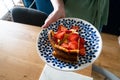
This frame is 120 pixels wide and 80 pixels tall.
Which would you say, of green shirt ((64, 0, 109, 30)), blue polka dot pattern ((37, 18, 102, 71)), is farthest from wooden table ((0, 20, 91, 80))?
green shirt ((64, 0, 109, 30))

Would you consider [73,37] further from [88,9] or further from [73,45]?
[88,9]

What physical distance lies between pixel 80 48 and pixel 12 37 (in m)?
0.35

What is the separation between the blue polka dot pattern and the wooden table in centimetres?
6

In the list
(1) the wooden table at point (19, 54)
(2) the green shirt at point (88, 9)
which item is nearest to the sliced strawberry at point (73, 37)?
(1) the wooden table at point (19, 54)

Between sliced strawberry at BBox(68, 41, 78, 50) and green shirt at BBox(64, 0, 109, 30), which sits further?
green shirt at BBox(64, 0, 109, 30)

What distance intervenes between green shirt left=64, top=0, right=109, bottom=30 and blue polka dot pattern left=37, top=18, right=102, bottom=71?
0.44 ft

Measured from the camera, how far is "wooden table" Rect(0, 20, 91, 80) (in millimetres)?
680

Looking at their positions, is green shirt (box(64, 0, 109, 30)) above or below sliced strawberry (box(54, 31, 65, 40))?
above

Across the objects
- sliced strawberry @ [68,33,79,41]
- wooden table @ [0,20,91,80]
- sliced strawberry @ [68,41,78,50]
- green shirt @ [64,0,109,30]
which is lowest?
→ wooden table @ [0,20,91,80]

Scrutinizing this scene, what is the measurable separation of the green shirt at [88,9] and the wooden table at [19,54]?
209 millimetres

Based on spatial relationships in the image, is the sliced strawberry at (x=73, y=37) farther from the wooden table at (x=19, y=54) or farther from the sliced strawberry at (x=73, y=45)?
the wooden table at (x=19, y=54)

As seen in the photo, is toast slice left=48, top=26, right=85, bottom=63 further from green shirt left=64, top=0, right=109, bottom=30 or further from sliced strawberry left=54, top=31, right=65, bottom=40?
green shirt left=64, top=0, right=109, bottom=30

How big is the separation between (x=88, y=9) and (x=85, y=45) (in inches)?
9.8

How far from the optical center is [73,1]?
33.9 inches
